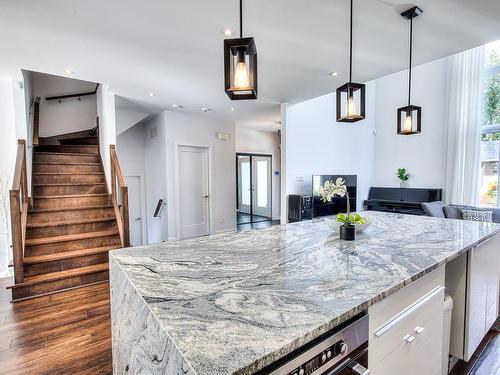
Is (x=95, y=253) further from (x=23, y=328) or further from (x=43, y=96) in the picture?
(x=43, y=96)

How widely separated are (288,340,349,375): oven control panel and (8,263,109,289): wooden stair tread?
11.1 feet

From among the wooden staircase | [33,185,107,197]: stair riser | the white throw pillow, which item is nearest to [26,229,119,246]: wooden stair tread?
the wooden staircase

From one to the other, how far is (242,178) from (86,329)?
660 centimetres

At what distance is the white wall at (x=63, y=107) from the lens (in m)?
5.48

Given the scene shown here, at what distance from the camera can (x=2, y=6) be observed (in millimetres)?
2127

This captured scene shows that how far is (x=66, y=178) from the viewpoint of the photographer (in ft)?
15.0

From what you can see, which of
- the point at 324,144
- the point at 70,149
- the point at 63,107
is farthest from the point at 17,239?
the point at 324,144

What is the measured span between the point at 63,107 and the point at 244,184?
510 centimetres

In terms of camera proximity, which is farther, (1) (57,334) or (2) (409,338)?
(1) (57,334)

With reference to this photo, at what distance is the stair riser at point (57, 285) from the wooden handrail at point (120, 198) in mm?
514

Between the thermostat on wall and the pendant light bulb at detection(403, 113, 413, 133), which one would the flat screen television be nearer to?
the thermostat on wall

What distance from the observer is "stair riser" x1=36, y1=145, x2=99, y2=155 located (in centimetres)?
508

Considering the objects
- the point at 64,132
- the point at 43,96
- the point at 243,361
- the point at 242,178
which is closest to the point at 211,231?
the point at 242,178

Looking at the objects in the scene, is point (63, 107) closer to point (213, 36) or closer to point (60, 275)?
point (60, 275)
